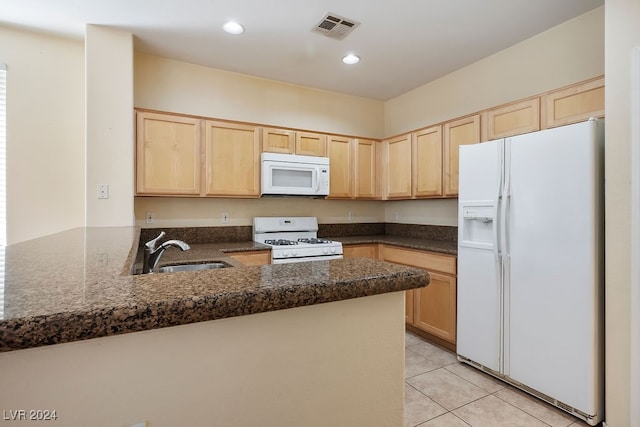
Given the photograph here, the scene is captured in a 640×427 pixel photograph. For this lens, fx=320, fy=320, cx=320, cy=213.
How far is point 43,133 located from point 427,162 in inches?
137

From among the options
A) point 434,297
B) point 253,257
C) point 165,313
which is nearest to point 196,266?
Result: point 253,257

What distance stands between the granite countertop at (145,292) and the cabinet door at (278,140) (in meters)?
2.58

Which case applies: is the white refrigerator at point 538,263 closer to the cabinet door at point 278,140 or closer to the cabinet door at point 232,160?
the cabinet door at point 278,140

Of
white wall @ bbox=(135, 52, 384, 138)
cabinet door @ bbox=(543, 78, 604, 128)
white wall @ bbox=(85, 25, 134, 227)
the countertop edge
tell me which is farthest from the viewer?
white wall @ bbox=(135, 52, 384, 138)

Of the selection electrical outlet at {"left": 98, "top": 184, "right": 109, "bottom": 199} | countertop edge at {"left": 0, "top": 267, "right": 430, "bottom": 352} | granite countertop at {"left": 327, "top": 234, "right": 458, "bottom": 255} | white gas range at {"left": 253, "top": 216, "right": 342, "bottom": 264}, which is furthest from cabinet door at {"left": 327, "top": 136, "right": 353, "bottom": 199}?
countertop edge at {"left": 0, "top": 267, "right": 430, "bottom": 352}

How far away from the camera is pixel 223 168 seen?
10.2 feet

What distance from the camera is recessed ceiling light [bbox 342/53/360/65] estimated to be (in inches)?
116

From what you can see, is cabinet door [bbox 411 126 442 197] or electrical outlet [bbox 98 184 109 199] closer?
electrical outlet [bbox 98 184 109 199]

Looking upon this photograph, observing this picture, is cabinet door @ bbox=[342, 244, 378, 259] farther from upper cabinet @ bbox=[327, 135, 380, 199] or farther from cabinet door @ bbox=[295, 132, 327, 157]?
cabinet door @ bbox=[295, 132, 327, 157]

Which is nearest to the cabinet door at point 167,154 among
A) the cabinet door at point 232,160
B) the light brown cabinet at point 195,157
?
the light brown cabinet at point 195,157

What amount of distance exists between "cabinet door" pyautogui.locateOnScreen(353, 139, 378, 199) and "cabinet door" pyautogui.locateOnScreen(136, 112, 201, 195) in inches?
70.2

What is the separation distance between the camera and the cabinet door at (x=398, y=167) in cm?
357

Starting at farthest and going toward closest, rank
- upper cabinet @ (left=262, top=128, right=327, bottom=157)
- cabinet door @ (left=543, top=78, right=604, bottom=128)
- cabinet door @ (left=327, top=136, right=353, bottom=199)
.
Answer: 1. cabinet door @ (left=327, top=136, right=353, bottom=199)
2. upper cabinet @ (left=262, top=128, right=327, bottom=157)
3. cabinet door @ (left=543, top=78, right=604, bottom=128)

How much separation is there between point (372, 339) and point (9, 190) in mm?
3182
